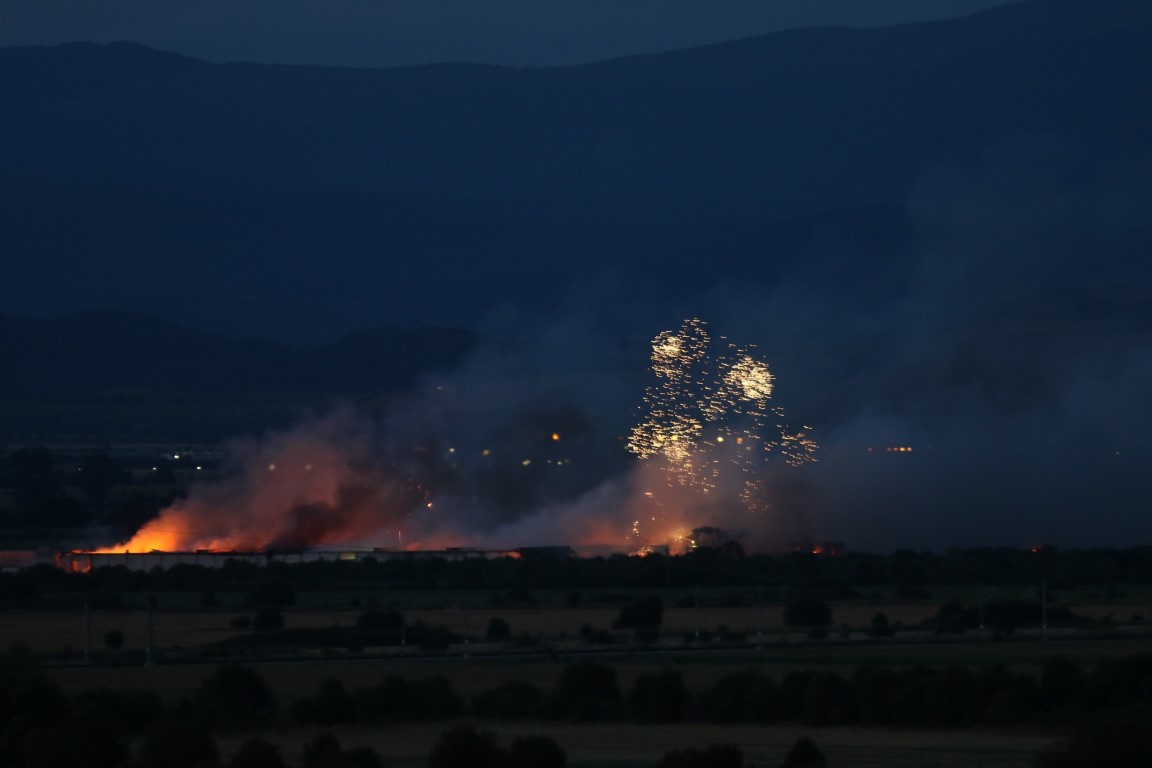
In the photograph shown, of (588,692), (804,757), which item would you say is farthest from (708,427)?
(804,757)

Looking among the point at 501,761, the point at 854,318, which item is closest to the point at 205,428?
the point at 854,318

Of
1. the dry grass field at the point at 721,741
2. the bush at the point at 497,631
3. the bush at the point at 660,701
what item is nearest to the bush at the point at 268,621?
the bush at the point at 497,631

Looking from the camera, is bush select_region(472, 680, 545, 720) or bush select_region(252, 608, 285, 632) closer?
bush select_region(472, 680, 545, 720)

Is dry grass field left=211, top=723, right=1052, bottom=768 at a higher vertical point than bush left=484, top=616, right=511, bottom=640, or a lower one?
lower

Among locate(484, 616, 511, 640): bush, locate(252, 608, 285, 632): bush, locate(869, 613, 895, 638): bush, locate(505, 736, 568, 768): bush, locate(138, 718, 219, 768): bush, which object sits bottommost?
locate(505, 736, 568, 768): bush

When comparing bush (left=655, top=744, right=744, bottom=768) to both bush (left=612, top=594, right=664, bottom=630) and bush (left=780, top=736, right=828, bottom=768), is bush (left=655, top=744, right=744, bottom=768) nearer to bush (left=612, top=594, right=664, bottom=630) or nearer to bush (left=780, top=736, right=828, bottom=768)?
bush (left=780, top=736, right=828, bottom=768)

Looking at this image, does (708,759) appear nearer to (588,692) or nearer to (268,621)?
(588,692)

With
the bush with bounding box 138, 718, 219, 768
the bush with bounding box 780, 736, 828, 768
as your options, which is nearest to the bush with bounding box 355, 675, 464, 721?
the bush with bounding box 138, 718, 219, 768

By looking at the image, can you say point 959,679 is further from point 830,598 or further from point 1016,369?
point 1016,369
